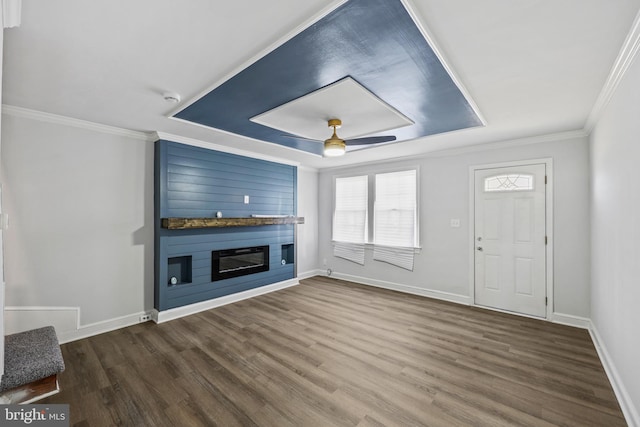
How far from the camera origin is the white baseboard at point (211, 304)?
149 inches

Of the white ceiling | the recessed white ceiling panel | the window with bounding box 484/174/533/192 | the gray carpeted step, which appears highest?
the white ceiling

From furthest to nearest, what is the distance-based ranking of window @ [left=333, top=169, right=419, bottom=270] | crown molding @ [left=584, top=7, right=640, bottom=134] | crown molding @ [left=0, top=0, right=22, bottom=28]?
window @ [left=333, top=169, right=419, bottom=270]
crown molding @ [left=584, top=7, right=640, bottom=134]
crown molding @ [left=0, top=0, right=22, bottom=28]

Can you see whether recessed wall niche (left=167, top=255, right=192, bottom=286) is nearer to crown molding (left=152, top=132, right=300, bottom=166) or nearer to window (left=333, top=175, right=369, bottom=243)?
crown molding (left=152, top=132, right=300, bottom=166)

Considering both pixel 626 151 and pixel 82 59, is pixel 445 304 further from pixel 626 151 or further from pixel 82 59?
pixel 82 59

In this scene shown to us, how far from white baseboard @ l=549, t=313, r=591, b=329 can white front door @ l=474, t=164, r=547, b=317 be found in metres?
0.13

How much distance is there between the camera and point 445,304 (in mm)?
4488

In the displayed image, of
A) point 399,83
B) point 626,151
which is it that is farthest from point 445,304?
point 399,83

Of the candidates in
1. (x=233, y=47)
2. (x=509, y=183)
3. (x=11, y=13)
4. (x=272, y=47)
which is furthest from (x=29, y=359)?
(x=509, y=183)

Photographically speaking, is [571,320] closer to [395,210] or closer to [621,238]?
[621,238]

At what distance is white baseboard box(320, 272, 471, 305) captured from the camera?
4.54 meters

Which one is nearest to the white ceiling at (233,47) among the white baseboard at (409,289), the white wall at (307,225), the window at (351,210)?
the white baseboard at (409,289)

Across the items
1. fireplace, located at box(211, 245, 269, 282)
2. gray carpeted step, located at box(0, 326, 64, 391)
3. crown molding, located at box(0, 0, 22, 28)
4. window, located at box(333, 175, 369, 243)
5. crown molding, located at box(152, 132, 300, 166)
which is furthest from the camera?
window, located at box(333, 175, 369, 243)

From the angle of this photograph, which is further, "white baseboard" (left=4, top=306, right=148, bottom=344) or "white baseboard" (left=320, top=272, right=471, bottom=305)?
"white baseboard" (left=320, top=272, right=471, bottom=305)

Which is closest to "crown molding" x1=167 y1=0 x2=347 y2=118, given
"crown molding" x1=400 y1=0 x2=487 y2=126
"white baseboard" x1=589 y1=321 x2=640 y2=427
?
"crown molding" x1=400 y1=0 x2=487 y2=126
